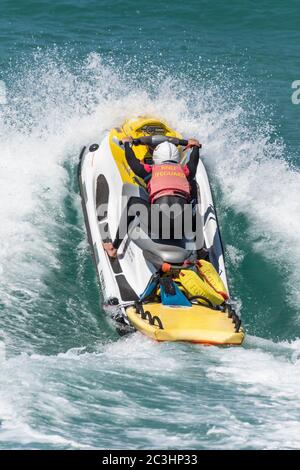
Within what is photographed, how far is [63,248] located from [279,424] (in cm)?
538

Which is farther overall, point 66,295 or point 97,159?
point 97,159

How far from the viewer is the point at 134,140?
13242mm

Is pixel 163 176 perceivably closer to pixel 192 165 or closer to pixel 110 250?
pixel 192 165

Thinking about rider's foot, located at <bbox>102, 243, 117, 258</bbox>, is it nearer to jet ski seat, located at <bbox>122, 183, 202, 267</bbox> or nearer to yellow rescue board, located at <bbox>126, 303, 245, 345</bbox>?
jet ski seat, located at <bbox>122, 183, 202, 267</bbox>

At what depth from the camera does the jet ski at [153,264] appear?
1022 cm

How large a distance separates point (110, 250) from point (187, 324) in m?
2.14

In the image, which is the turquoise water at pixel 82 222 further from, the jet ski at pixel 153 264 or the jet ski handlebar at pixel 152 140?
the jet ski handlebar at pixel 152 140

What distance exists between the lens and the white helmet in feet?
40.2

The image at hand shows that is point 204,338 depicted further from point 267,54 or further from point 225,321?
point 267,54

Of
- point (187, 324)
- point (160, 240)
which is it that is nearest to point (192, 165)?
point (160, 240)

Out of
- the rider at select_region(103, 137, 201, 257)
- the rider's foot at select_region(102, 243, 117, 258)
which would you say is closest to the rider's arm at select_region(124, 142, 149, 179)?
the rider at select_region(103, 137, 201, 257)

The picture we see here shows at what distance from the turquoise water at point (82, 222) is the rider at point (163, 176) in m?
1.03

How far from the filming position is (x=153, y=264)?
11234mm

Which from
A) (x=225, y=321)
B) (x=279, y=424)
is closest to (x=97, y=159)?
(x=225, y=321)
